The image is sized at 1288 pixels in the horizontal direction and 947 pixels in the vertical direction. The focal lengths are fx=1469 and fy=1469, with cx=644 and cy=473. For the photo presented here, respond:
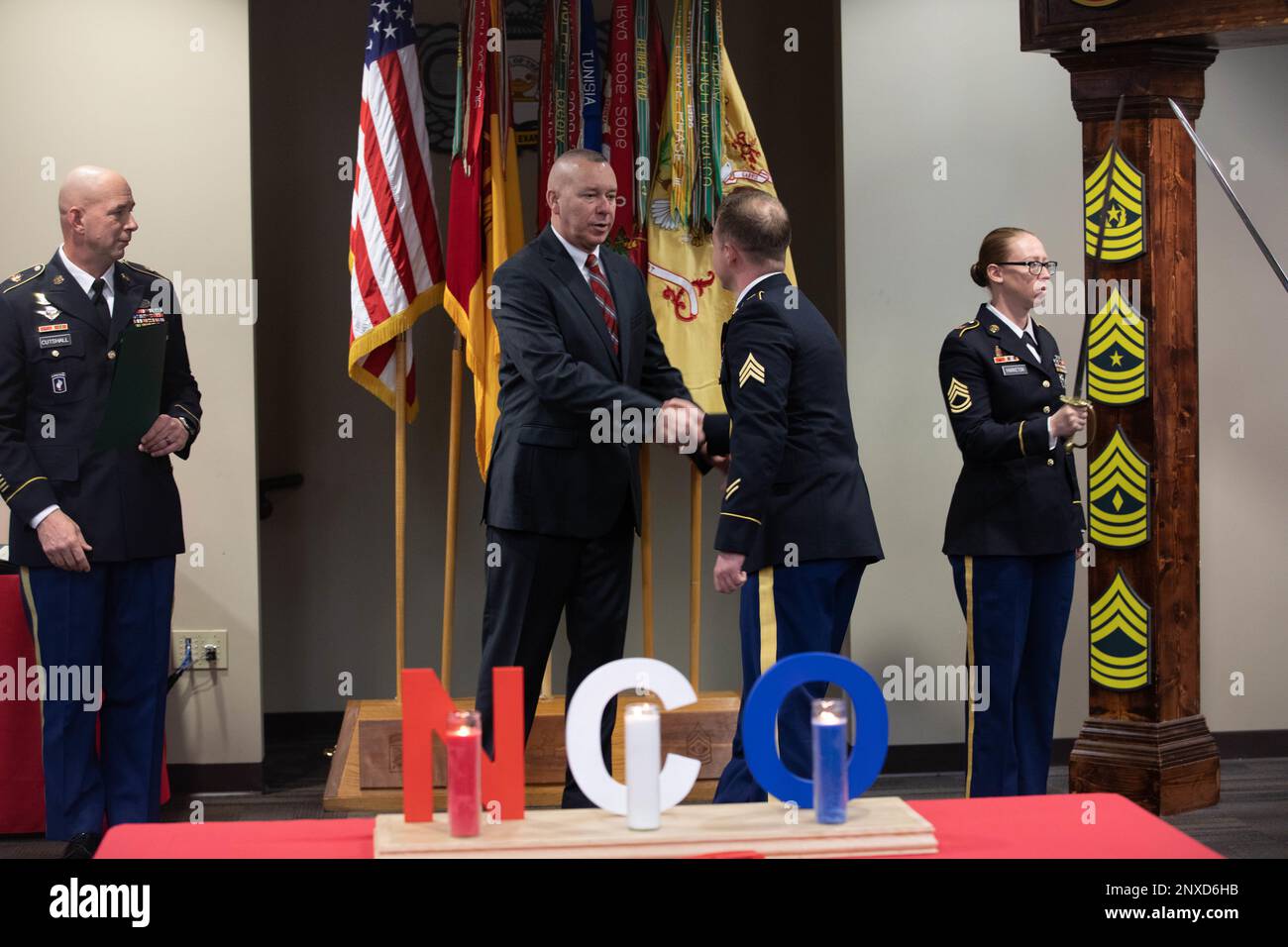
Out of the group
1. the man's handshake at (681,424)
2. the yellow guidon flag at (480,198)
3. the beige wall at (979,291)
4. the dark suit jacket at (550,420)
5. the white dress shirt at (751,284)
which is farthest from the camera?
the beige wall at (979,291)

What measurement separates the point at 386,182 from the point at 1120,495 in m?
2.11

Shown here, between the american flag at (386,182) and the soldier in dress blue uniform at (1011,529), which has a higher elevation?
the american flag at (386,182)

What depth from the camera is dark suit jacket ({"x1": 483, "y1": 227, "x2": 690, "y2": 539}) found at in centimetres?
336

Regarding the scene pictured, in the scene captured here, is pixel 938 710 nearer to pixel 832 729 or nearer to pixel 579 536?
pixel 579 536

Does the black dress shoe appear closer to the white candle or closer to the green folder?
the green folder

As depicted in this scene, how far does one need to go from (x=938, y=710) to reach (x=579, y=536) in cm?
147

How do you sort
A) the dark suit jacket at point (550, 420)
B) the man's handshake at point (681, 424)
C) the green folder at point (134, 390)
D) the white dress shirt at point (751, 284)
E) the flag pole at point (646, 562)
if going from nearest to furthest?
1. the white dress shirt at point (751, 284)
2. the man's handshake at point (681, 424)
3. the dark suit jacket at point (550, 420)
4. the green folder at point (134, 390)
5. the flag pole at point (646, 562)

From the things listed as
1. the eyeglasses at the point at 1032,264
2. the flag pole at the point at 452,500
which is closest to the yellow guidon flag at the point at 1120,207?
the eyeglasses at the point at 1032,264

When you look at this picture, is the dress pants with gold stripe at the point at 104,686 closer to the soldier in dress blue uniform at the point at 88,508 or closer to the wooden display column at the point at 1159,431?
the soldier in dress blue uniform at the point at 88,508

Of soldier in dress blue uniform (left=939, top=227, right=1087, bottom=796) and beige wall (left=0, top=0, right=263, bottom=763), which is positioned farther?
beige wall (left=0, top=0, right=263, bottom=763)

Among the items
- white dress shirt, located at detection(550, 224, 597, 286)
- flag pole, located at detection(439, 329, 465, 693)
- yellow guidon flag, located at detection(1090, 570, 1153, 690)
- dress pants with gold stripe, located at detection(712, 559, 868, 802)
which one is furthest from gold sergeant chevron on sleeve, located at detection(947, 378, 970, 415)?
flag pole, located at detection(439, 329, 465, 693)

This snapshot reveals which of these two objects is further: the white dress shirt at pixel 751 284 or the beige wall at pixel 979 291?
the beige wall at pixel 979 291

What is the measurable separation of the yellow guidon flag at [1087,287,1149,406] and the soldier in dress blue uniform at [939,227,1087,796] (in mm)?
344

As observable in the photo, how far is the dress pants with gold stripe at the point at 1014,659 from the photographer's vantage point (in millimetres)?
3404
